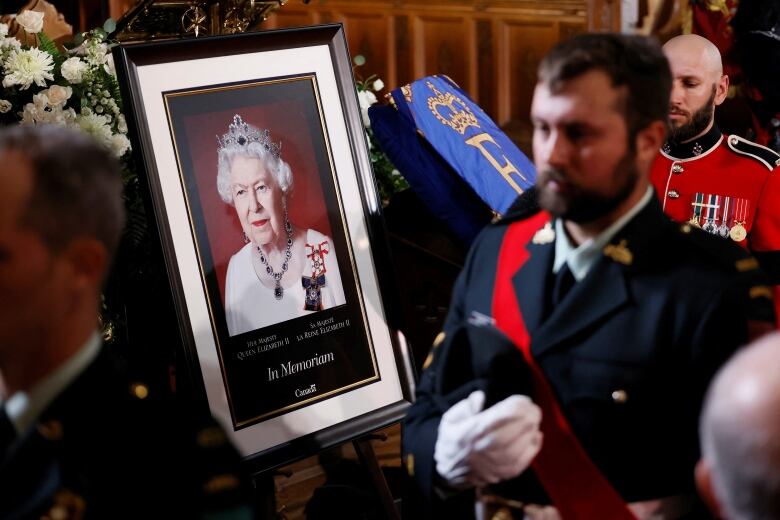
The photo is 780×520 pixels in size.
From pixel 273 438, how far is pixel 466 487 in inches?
26.5

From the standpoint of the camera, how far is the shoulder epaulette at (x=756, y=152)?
2.37 meters

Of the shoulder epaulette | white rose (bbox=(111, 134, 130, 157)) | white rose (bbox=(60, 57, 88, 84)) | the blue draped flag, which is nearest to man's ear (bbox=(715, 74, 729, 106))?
the shoulder epaulette

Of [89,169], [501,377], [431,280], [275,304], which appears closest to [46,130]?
[89,169]

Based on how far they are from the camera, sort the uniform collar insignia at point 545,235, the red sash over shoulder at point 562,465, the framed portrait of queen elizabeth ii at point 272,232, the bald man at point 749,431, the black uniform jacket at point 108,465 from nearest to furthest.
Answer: the bald man at point 749,431, the black uniform jacket at point 108,465, the red sash over shoulder at point 562,465, the uniform collar insignia at point 545,235, the framed portrait of queen elizabeth ii at point 272,232

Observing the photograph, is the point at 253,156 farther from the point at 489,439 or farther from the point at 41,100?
the point at 489,439

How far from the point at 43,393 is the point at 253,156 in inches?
40.1

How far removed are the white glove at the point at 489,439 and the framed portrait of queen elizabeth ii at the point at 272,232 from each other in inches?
27.9

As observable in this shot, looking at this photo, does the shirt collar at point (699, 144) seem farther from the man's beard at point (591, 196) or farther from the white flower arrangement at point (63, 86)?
the white flower arrangement at point (63, 86)

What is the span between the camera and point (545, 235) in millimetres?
1388

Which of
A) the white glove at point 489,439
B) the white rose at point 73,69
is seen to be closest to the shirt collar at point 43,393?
the white glove at point 489,439

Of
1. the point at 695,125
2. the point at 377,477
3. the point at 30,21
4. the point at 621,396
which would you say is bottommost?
the point at 377,477

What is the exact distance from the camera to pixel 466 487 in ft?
4.44

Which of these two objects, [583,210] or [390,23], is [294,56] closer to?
[583,210]

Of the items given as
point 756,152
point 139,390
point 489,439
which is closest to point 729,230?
point 756,152
